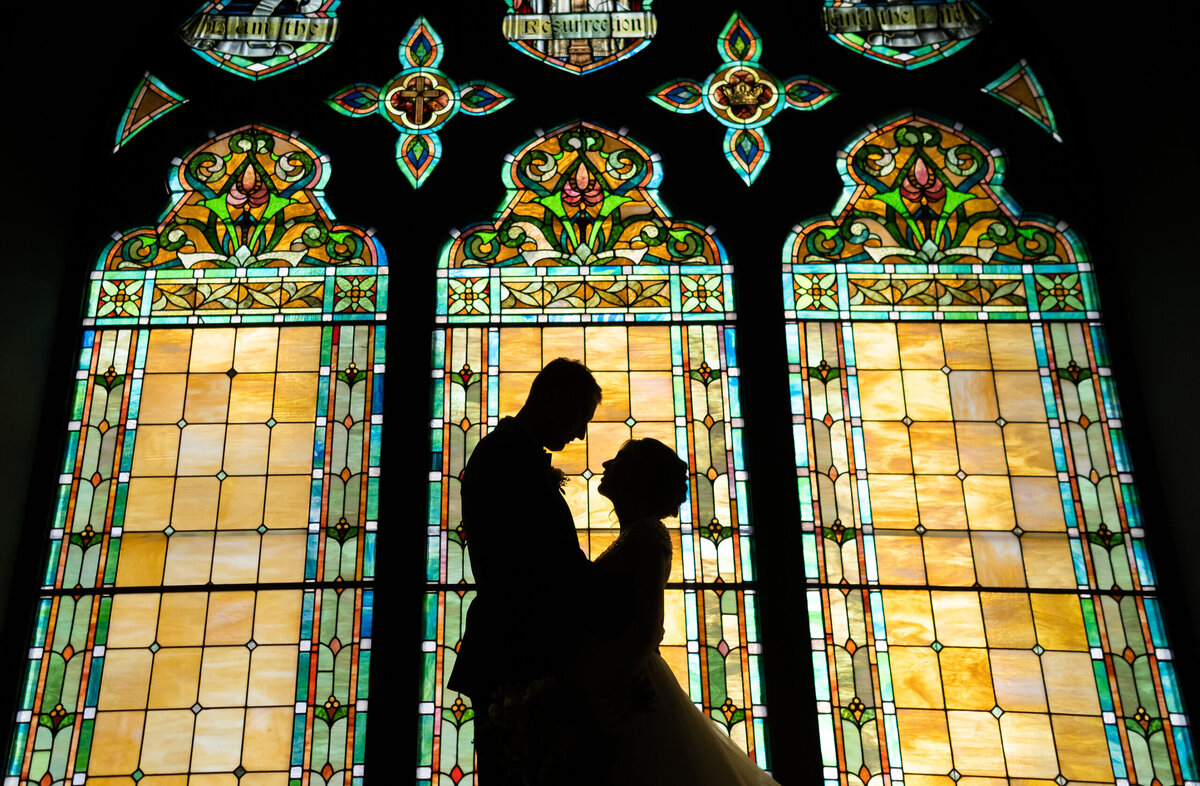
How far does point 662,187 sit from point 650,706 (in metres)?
2.86

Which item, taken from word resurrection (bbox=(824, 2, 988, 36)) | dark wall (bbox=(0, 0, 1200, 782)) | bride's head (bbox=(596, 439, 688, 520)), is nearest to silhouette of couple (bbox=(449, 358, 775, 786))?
bride's head (bbox=(596, 439, 688, 520))

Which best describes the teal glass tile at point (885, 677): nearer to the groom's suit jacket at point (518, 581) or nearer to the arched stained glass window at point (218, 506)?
the arched stained glass window at point (218, 506)

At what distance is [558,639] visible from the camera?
2.67m

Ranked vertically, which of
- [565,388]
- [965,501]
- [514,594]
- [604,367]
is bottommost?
[514,594]

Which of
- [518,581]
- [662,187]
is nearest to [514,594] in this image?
[518,581]

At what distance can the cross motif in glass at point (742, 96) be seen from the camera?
17.8 feet

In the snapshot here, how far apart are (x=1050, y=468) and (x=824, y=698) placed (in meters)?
1.07

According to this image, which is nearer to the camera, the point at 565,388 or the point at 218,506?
the point at 565,388

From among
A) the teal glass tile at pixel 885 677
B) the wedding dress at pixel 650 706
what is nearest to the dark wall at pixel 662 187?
the teal glass tile at pixel 885 677

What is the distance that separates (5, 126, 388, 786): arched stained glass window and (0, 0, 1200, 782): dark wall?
8cm

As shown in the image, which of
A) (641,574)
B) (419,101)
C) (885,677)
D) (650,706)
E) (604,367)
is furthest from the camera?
(419,101)

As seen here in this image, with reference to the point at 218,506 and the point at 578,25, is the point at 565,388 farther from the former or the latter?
the point at 578,25

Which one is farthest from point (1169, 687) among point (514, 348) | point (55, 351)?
point (55, 351)

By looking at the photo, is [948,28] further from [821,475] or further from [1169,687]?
[1169,687]
